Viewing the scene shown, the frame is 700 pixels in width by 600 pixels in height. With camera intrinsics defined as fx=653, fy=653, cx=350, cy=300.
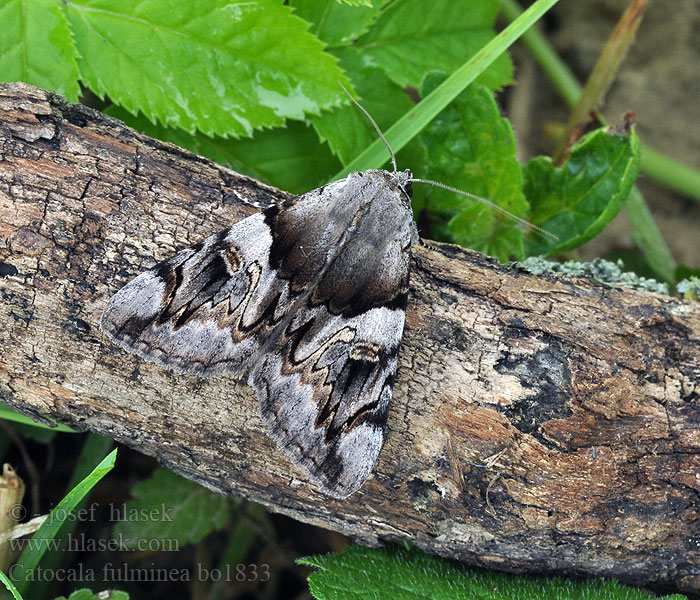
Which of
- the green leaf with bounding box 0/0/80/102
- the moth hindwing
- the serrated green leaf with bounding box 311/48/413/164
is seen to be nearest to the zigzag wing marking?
the moth hindwing

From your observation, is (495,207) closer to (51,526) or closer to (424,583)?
(424,583)

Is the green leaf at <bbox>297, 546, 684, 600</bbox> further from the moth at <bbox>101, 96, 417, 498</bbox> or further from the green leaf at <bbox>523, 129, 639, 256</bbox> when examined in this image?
the green leaf at <bbox>523, 129, 639, 256</bbox>

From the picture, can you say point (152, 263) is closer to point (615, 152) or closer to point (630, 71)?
point (615, 152)

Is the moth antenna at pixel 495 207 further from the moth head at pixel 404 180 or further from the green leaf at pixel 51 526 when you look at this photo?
the green leaf at pixel 51 526

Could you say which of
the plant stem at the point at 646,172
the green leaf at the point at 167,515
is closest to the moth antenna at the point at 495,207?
the plant stem at the point at 646,172

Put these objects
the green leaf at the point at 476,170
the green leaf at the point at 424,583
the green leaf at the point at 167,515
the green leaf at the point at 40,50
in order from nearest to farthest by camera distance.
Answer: the green leaf at the point at 424,583
the green leaf at the point at 40,50
the green leaf at the point at 476,170
the green leaf at the point at 167,515
